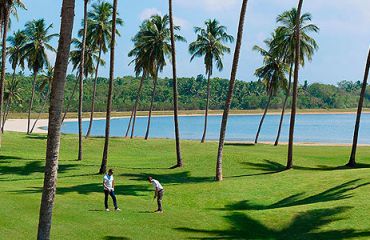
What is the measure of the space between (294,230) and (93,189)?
13.4 m

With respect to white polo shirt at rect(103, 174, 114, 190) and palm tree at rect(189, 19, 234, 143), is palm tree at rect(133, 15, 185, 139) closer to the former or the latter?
palm tree at rect(189, 19, 234, 143)

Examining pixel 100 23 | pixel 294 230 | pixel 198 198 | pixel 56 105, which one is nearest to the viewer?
pixel 56 105

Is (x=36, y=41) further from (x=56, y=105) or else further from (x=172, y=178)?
(x=56, y=105)

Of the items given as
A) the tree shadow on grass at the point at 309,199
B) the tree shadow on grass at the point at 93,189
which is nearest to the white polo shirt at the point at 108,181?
the tree shadow on grass at the point at 93,189

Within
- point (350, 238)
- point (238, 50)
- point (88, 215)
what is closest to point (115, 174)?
point (238, 50)

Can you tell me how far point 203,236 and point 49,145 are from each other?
10987 millimetres

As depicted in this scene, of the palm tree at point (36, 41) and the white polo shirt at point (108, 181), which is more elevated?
the palm tree at point (36, 41)

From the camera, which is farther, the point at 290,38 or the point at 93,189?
the point at 290,38

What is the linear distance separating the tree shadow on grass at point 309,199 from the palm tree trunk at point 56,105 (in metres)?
17.8

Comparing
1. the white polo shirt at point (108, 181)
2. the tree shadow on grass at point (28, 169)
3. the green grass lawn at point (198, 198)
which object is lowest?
the tree shadow on grass at point (28, 169)

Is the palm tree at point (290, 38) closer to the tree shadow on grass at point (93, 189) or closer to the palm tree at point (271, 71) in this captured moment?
the palm tree at point (271, 71)

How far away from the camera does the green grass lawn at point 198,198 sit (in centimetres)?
2139

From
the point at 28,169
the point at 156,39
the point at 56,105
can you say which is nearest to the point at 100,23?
the point at 156,39

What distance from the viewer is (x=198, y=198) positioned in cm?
3066
